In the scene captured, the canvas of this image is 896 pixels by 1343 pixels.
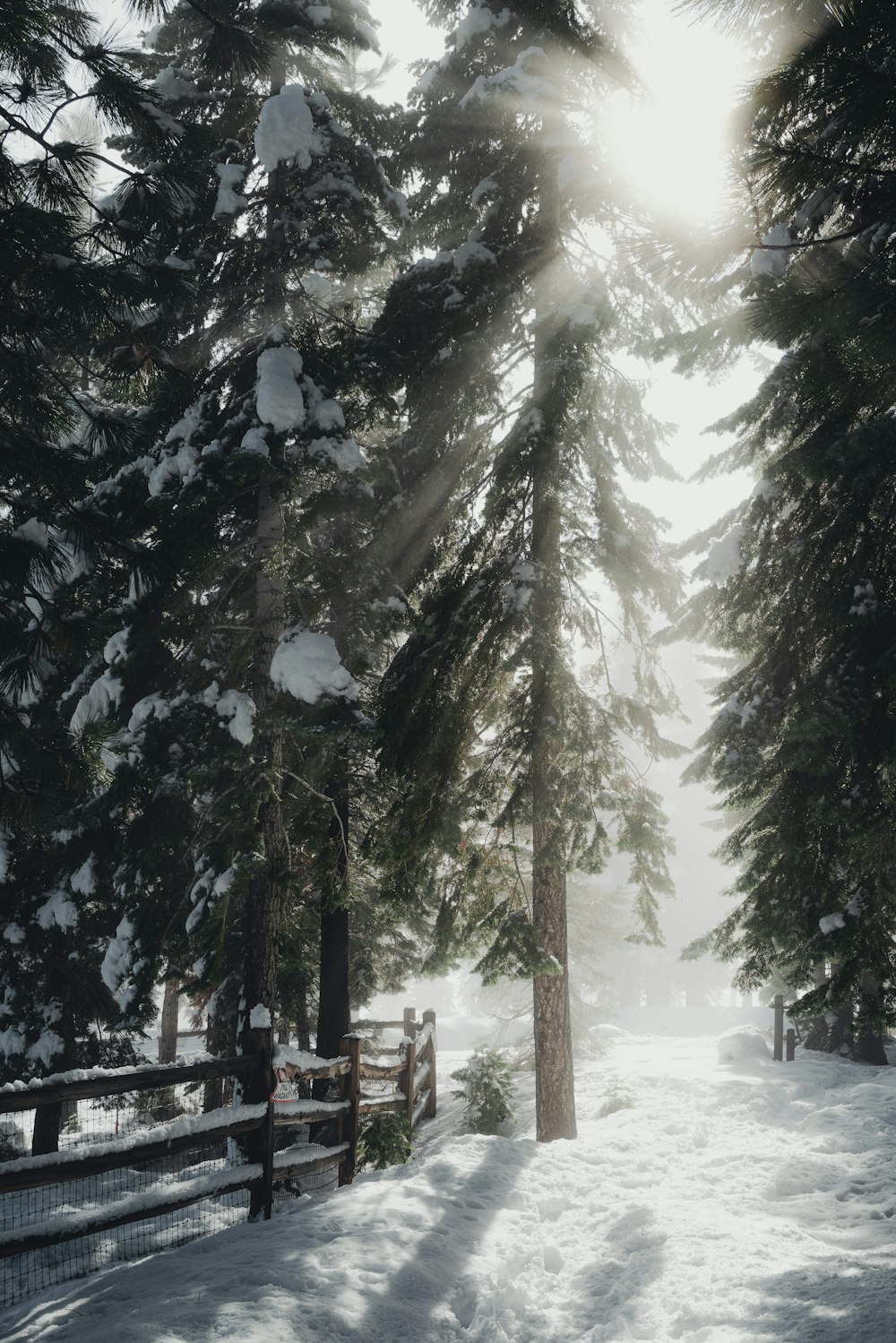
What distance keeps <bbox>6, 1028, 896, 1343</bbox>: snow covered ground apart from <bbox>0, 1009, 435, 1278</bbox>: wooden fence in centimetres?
35

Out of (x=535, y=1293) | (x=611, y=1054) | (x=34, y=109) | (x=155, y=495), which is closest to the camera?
(x=535, y=1293)

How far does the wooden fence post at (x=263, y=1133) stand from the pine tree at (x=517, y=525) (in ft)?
9.58

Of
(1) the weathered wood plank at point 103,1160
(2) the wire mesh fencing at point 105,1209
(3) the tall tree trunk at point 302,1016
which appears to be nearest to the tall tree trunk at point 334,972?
(3) the tall tree trunk at point 302,1016

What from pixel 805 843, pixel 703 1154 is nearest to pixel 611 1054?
pixel 703 1154

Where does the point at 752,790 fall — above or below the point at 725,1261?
above

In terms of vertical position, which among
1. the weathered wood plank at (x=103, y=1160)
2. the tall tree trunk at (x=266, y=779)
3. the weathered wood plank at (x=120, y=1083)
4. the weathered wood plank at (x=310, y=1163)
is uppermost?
the tall tree trunk at (x=266, y=779)

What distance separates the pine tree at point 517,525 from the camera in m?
9.34

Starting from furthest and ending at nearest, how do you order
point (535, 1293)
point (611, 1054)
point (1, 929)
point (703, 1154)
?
point (611, 1054) < point (1, 929) < point (703, 1154) < point (535, 1293)

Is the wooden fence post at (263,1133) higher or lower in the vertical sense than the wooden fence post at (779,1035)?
higher

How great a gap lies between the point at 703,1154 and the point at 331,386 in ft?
32.6

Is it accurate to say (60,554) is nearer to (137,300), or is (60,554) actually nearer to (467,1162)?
(137,300)

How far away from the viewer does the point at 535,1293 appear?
17.2 ft

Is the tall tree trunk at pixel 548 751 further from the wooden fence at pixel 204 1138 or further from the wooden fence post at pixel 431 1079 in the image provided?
the wooden fence post at pixel 431 1079

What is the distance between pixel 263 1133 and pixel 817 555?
758 cm
